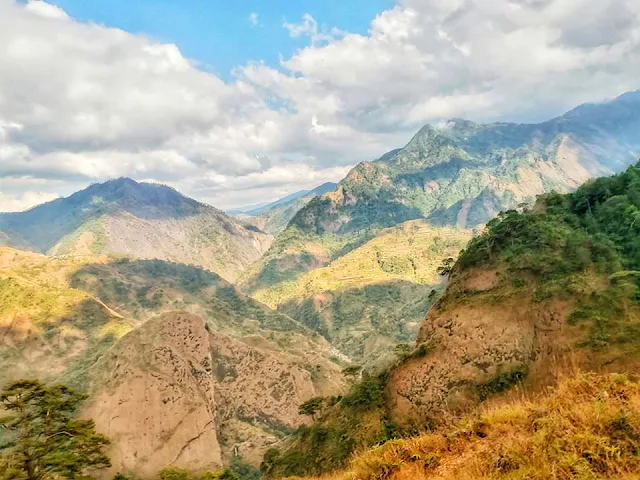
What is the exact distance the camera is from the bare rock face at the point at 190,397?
318ft

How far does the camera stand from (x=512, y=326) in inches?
1916

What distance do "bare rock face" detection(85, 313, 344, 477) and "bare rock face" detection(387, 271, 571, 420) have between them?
5993cm

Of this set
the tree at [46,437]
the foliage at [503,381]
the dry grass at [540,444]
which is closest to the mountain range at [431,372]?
the dry grass at [540,444]

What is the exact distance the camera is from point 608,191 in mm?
63625

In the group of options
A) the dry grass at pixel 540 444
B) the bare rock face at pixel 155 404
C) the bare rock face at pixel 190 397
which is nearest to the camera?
the dry grass at pixel 540 444

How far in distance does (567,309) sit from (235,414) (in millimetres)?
92189

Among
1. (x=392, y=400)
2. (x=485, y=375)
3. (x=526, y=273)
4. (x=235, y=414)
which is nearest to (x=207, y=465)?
(x=235, y=414)

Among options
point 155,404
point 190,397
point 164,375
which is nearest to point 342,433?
point 190,397

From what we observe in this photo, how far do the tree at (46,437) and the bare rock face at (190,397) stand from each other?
8006cm

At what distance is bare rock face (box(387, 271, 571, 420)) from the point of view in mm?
45750

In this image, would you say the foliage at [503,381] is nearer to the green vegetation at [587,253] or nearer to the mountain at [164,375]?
the green vegetation at [587,253]

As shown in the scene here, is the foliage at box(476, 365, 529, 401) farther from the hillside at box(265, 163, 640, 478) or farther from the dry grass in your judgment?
the dry grass

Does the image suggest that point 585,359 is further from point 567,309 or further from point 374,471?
point 374,471

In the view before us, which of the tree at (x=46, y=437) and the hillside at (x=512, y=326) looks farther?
the hillside at (x=512, y=326)
